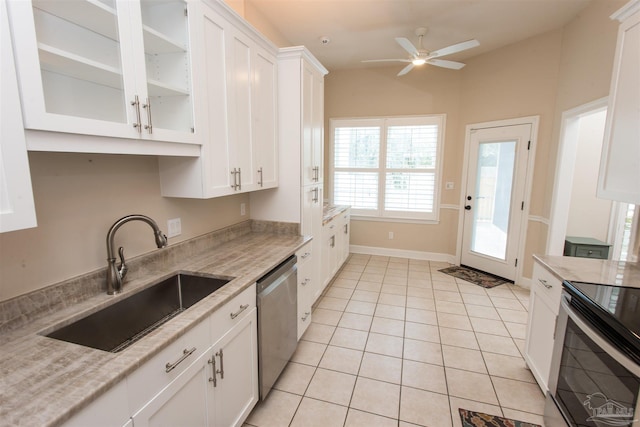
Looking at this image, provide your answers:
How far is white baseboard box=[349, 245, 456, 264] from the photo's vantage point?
4941 millimetres

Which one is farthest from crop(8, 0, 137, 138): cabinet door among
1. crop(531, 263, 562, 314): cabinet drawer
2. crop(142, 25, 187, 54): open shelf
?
crop(531, 263, 562, 314): cabinet drawer

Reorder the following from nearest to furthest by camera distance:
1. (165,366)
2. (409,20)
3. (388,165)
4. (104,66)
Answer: (165,366) → (104,66) → (409,20) → (388,165)

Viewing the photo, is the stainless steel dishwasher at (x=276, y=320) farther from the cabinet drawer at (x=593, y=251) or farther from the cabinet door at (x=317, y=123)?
the cabinet drawer at (x=593, y=251)

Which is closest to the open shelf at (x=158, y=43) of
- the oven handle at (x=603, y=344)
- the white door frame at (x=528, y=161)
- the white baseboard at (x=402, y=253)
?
the oven handle at (x=603, y=344)

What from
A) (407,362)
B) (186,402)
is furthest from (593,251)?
(186,402)

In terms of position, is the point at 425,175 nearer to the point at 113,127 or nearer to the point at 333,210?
the point at 333,210

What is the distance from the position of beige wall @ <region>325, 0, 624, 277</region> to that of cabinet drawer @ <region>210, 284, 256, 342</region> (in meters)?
3.28

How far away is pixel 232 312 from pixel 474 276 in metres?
3.81

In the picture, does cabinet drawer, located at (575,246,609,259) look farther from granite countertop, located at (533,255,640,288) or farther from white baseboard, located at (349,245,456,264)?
white baseboard, located at (349,245,456,264)

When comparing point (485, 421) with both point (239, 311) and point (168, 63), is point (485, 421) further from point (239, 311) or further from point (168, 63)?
point (168, 63)

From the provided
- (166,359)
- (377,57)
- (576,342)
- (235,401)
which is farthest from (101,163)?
(377,57)

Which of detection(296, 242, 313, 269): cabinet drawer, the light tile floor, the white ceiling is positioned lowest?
the light tile floor

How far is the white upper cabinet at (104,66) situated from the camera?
38.1 inches

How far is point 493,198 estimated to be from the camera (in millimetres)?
4246
